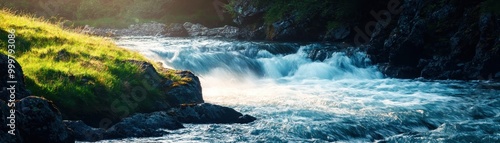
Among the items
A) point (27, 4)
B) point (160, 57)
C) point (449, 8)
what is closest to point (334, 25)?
point (449, 8)

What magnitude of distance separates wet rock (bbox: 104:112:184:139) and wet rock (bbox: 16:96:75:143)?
2.04 metres

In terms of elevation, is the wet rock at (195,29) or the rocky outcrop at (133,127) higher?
the wet rock at (195,29)

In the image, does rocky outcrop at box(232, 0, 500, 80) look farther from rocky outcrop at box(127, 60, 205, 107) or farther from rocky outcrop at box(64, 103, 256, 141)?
rocky outcrop at box(64, 103, 256, 141)

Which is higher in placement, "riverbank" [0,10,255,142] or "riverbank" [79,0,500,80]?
"riverbank" [79,0,500,80]

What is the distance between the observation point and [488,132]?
15.0 metres

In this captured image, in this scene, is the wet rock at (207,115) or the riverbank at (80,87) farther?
the wet rock at (207,115)

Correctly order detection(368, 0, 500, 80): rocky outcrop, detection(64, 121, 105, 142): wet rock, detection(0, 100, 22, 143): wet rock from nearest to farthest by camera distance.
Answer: detection(0, 100, 22, 143): wet rock → detection(64, 121, 105, 142): wet rock → detection(368, 0, 500, 80): rocky outcrop

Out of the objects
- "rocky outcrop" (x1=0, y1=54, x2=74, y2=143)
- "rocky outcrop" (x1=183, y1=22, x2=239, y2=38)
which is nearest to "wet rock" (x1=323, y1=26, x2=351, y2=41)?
"rocky outcrop" (x1=183, y1=22, x2=239, y2=38)

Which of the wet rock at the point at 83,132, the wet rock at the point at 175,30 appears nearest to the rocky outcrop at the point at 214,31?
the wet rock at the point at 175,30

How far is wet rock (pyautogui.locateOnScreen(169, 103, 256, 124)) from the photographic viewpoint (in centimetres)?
1556

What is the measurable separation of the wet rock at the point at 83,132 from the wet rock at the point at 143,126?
255 mm

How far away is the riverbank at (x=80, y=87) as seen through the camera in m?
11.1

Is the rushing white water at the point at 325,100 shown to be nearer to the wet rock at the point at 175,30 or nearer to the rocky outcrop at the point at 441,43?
the rocky outcrop at the point at 441,43

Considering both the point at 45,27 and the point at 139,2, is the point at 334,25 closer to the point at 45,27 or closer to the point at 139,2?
→ the point at 45,27
